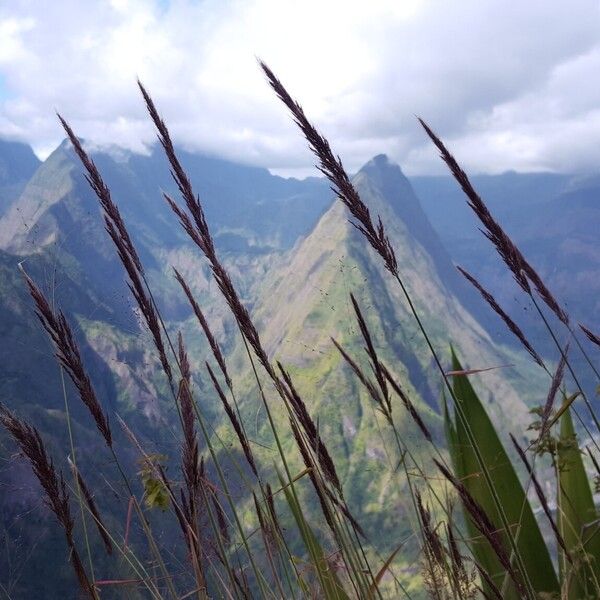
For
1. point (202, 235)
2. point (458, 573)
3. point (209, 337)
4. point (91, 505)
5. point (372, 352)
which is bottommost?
point (458, 573)

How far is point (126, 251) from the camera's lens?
1.98 m

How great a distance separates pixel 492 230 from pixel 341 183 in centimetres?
46

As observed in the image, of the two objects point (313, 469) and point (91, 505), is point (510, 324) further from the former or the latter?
point (91, 505)

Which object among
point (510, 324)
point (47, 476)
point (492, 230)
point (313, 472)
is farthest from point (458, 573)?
point (47, 476)

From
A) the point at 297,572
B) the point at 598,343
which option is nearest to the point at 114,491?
the point at 297,572

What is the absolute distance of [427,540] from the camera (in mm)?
2080

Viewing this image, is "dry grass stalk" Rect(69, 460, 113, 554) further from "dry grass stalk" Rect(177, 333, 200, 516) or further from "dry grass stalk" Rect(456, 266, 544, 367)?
"dry grass stalk" Rect(456, 266, 544, 367)

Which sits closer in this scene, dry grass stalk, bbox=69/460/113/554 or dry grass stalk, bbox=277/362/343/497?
dry grass stalk, bbox=277/362/343/497

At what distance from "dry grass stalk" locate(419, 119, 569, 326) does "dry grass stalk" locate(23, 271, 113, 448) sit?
1247 mm

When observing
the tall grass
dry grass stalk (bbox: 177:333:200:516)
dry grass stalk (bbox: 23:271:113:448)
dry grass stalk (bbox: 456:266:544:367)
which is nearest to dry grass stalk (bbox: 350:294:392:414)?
the tall grass

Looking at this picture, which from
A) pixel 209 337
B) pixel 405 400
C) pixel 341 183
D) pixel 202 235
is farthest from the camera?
pixel 209 337

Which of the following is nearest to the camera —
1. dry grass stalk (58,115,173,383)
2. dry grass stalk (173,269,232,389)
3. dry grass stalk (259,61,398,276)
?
dry grass stalk (259,61,398,276)

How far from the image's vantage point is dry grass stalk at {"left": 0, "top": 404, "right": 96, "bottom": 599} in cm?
160

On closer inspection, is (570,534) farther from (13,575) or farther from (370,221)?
(13,575)
